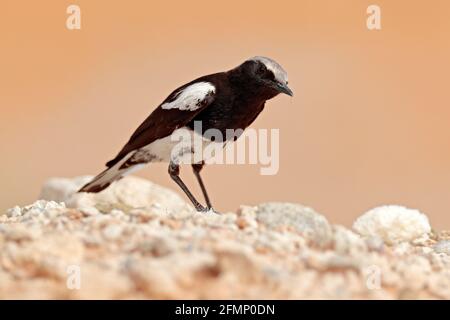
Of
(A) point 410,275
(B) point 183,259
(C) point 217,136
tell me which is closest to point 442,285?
(A) point 410,275

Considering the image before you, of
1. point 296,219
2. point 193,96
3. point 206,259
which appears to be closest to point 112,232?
point 206,259

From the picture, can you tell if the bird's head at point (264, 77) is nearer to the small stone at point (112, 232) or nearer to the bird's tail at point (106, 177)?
the bird's tail at point (106, 177)

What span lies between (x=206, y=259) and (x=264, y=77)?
3.70 m

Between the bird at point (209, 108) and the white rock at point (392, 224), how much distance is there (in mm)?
1684

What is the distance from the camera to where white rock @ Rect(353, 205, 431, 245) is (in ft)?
28.3

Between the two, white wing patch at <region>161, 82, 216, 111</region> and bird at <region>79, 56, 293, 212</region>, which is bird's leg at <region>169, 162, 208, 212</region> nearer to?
bird at <region>79, 56, 293, 212</region>

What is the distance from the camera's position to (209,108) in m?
7.84

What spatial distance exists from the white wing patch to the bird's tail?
105cm

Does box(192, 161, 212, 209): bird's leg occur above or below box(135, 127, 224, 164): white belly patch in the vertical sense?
below

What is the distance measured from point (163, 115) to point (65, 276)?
11.9 feet

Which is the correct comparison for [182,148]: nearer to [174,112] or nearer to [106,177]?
[174,112]

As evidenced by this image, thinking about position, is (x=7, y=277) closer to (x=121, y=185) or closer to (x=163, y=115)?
(x=163, y=115)

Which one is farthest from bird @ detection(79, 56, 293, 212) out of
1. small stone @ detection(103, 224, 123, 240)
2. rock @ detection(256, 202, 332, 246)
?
small stone @ detection(103, 224, 123, 240)

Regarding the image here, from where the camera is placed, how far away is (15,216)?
A: 24.9 feet
